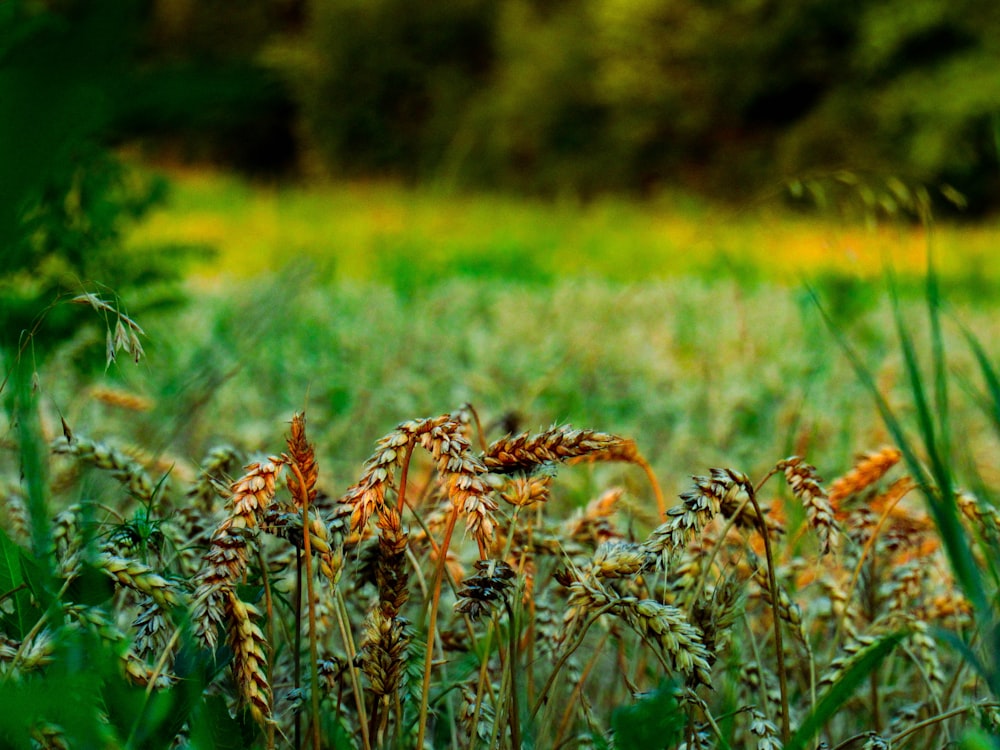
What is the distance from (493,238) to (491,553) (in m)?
7.61

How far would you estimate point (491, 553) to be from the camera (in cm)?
122

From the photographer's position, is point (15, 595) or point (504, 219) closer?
point (15, 595)

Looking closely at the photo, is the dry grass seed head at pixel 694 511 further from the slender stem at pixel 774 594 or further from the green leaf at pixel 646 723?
the green leaf at pixel 646 723

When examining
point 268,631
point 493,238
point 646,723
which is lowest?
point 493,238

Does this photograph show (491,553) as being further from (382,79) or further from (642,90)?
(382,79)

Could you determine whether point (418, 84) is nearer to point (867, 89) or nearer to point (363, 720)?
point (867, 89)

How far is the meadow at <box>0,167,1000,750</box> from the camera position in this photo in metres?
0.79

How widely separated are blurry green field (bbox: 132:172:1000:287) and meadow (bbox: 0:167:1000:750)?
1867 mm

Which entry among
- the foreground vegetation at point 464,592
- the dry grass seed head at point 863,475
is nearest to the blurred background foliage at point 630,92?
the foreground vegetation at point 464,592

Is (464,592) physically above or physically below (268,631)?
above

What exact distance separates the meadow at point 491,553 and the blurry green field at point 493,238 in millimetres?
1867

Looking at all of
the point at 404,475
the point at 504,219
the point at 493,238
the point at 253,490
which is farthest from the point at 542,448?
the point at 504,219

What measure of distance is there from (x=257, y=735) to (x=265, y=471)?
30 cm

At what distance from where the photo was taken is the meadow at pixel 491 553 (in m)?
0.79
